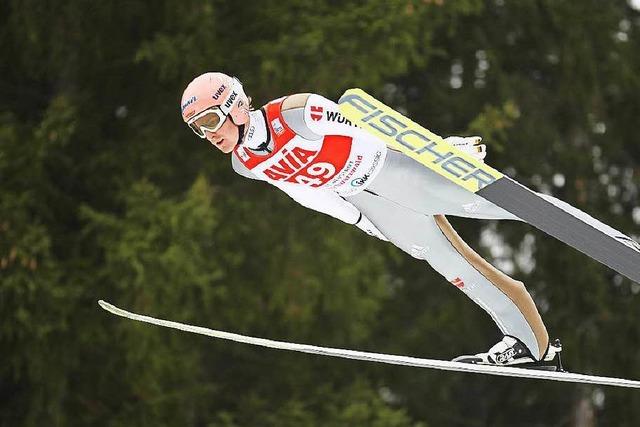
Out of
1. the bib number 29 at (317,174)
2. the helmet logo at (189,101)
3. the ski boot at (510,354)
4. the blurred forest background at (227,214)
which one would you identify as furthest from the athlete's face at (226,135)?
the blurred forest background at (227,214)

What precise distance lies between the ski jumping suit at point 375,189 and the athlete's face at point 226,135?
0.04m

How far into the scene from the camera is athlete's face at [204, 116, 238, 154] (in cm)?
462

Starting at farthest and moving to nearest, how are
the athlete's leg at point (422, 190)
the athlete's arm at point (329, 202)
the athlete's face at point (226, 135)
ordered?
the athlete's arm at point (329, 202), the athlete's leg at point (422, 190), the athlete's face at point (226, 135)

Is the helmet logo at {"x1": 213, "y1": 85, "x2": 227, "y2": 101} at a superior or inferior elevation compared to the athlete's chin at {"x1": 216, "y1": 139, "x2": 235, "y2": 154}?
superior

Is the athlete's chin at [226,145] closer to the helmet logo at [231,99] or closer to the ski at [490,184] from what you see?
the helmet logo at [231,99]

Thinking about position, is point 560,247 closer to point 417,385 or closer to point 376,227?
point 417,385

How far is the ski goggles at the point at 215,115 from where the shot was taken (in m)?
4.57

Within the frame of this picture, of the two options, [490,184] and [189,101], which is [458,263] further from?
[189,101]

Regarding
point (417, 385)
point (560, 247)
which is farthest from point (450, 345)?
point (560, 247)

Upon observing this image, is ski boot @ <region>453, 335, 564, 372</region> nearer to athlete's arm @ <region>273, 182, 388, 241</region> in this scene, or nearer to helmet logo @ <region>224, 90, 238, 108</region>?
athlete's arm @ <region>273, 182, 388, 241</region>

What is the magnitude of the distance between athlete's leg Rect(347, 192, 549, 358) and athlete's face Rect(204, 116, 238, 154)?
0.48 metres

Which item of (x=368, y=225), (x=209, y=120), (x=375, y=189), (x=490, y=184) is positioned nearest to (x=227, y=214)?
(x=368, y=225)

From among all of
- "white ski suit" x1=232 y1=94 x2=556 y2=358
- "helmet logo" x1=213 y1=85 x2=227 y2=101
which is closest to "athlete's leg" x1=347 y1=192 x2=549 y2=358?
"white ski suit" x1=232 y1=94 x2=556 y2=358

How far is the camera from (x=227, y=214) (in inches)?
397
